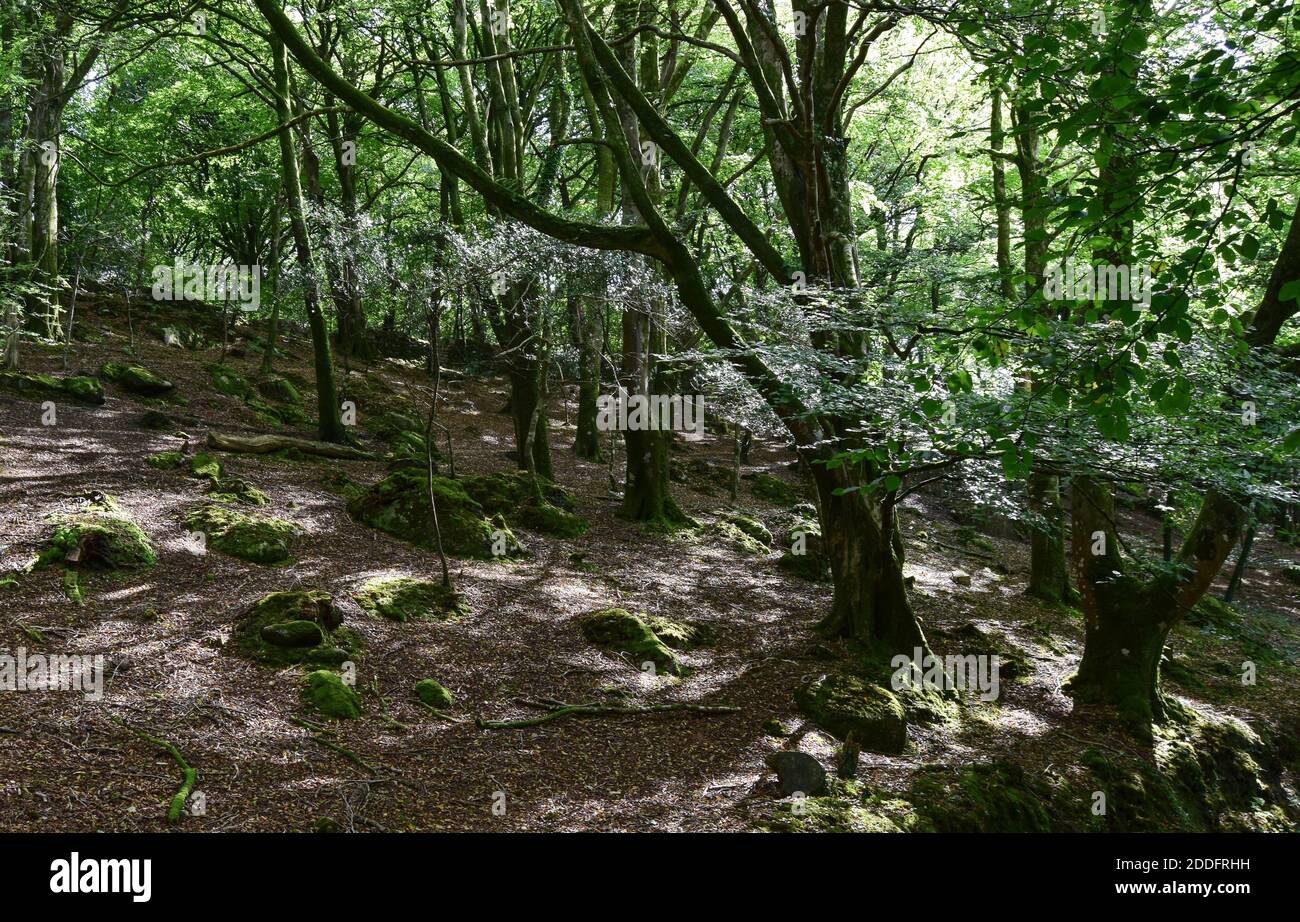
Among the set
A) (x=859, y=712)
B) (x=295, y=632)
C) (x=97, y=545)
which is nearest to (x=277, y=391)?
(x=97, y=545)

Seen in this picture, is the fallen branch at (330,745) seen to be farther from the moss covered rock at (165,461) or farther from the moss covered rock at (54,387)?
the moss covered rock at (54,387)

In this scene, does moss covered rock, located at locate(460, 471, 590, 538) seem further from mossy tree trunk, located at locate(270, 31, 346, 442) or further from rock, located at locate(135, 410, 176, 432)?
rock, located at locate(135, 410, 176, 432)

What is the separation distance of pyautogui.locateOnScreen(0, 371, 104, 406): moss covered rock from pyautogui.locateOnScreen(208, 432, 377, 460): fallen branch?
8.84ft

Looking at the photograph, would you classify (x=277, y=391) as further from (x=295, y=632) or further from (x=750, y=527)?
(x=295, y=632)

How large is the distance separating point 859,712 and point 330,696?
4088 mm

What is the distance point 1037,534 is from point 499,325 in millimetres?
8606

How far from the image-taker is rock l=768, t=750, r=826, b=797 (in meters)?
5.48

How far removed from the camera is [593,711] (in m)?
6.66

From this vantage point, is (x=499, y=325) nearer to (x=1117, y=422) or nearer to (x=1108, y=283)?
(x=1108, y=283)

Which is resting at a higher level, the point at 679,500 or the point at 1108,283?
the point at 1108,283

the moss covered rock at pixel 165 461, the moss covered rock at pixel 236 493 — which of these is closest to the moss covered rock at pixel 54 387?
the moss covered rock at pixel 165 461

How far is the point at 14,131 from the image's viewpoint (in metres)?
16.1

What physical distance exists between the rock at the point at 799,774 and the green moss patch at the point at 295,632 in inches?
136
